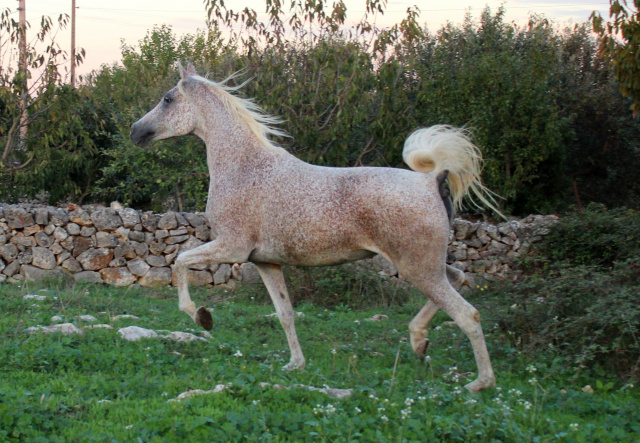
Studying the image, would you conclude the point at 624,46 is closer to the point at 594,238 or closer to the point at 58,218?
the point at 594,238

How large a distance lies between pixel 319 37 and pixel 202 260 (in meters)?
8.29

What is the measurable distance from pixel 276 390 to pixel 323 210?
5.01ft

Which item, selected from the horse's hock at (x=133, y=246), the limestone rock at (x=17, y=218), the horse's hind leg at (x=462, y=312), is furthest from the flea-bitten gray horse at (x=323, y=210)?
the limestone rock at (x=17, y=218)

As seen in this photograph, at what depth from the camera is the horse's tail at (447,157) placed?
5.47m

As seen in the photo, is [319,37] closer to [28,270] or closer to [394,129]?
[394,129]

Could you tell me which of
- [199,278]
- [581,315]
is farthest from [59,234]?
[581,315]

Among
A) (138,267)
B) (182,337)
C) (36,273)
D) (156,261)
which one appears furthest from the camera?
(156,261)

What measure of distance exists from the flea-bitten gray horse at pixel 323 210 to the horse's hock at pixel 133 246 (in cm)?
573

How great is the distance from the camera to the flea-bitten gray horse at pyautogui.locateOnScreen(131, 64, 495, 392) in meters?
5.24

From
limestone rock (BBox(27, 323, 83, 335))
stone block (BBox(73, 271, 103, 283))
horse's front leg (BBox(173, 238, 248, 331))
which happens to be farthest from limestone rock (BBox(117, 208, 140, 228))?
horse's front leg (BBox(173, 238, 248, 331))

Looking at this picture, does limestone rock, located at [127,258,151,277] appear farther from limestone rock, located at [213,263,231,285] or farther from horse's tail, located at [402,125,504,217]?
horse's tail, located at [402,125,504,217]

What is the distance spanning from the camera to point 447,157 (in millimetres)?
5469

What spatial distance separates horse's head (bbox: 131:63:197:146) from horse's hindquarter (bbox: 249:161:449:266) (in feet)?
3.74

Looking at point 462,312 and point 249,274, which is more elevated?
point 462,312
